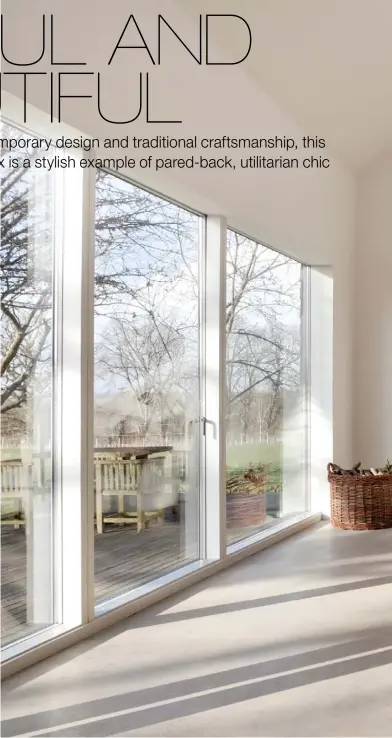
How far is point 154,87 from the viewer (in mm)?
4113

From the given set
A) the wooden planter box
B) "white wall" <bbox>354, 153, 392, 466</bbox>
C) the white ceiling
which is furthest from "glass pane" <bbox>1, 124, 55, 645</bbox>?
"white wall" <bbox>354, 153, 392, 466</bbox>

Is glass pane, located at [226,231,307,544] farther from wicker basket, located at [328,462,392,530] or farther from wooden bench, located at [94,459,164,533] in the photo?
wooden bench, located at [94,459,164,533]

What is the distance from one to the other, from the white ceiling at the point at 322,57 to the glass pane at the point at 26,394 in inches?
69.0

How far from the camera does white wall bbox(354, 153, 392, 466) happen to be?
7.88 m

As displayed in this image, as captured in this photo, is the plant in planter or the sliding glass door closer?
the sliding glass door

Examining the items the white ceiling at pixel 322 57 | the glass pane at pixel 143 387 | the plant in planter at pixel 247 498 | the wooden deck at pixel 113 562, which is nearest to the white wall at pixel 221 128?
the white ceiling at pixel 322 57

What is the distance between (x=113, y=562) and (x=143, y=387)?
3.17ft

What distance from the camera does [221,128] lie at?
489cm

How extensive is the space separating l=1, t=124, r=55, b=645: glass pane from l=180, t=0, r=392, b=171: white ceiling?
1.75 metres

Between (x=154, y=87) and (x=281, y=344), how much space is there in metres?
2.90

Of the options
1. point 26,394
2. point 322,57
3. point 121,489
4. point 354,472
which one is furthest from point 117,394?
point 354,472

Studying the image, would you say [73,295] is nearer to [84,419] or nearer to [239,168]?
[84,419]

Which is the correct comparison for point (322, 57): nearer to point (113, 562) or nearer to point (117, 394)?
point (117, 394)

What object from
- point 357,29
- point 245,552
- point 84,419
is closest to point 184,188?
point 84,419
